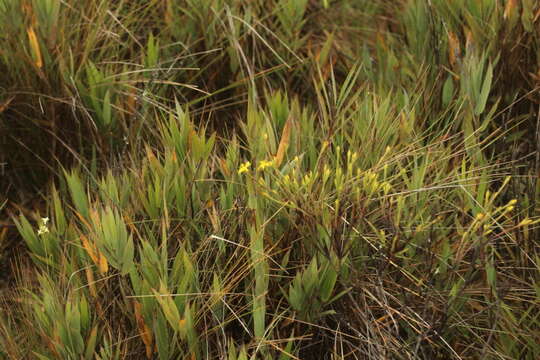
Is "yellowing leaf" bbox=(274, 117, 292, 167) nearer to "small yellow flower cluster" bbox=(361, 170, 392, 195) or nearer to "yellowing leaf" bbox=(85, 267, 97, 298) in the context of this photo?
"small yellow flower cluster" bbox=(361, 170, 392, 195)

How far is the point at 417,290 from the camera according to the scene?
1524 mm

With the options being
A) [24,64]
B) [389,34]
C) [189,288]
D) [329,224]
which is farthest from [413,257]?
[24,64]

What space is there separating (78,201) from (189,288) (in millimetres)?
347

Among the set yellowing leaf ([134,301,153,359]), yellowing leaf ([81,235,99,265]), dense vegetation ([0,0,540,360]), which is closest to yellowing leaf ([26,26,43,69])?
dense vegetation ([0,0,540,360])

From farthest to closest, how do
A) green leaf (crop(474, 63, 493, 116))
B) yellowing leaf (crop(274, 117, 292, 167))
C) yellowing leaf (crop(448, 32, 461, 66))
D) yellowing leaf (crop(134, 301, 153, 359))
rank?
yellowing leaf (crop(448, 32, 461, 66))
green leaf (crop(474, 63, 493, 116))
yellowing leaf (crop(274, 117, 292, 167))
yellowing leaf (crop(134, 301, 153, 359))

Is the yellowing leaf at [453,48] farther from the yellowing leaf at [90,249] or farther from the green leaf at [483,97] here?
the yellowing leaf at [90,249]

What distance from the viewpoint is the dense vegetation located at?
1.44 meters

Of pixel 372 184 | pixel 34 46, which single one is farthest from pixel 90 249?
pixel 34 46

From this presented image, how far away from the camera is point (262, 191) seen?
151 cm

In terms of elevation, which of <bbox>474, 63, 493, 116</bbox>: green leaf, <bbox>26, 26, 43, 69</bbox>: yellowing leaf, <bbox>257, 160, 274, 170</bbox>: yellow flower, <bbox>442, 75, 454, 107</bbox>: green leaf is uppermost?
<bbox>26, 26, 43, 69</bbox>: yellowing leaf

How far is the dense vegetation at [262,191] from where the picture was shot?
4.72 ft

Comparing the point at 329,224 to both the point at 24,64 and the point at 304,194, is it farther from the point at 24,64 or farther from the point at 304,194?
the point at 24,64

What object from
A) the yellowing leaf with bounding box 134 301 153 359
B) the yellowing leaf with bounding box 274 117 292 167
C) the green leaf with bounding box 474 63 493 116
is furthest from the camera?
the green leaf with bounding box 474 63 493 116

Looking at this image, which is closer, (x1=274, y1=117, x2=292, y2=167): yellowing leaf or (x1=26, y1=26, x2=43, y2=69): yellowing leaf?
(x1=274, y1=117, x2=292, y2=167): yellowing leaf
